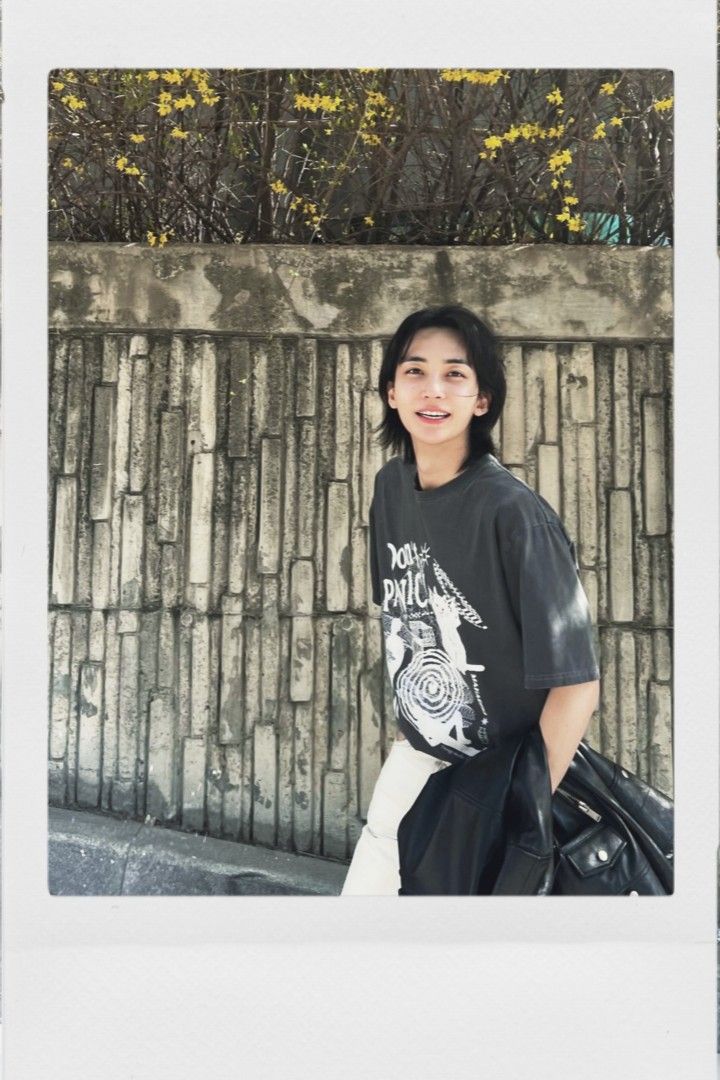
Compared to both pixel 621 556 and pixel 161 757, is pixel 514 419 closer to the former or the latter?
pixel 621 556

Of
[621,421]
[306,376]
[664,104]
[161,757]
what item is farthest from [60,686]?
[664,104]

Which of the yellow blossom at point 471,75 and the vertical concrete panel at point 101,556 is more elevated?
the yellow blossom at point 471,75

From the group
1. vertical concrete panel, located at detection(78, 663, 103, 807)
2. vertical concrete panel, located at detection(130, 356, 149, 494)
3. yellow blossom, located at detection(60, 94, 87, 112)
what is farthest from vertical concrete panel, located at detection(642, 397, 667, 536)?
yellow blossom, located at detection(60, 94, 87, 112)

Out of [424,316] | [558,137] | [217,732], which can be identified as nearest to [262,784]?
[217,732]

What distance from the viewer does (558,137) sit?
10.0 ft

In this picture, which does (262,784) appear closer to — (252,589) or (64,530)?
(252,589)

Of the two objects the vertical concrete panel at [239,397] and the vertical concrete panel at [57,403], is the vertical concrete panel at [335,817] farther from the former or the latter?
the vertical concrete panel at [57,403]

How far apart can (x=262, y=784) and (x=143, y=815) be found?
0.31m

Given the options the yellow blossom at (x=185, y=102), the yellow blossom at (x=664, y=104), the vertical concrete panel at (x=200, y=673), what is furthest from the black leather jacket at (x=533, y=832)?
the yellow blossom at (x=185, y=102)

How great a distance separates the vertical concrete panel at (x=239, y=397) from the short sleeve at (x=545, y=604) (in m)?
0.71

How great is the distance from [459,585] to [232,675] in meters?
0.61

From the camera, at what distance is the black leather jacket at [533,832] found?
10.0 feet

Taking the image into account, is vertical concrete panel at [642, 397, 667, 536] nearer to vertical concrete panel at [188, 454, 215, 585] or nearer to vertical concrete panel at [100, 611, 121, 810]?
vertical concrete panel at [188, 454, 215, 585]
